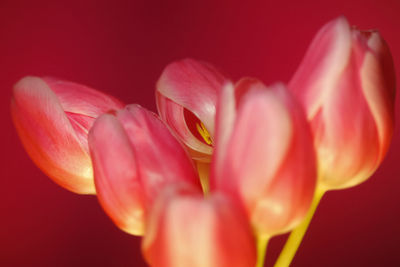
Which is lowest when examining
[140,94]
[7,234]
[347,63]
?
[7,234]

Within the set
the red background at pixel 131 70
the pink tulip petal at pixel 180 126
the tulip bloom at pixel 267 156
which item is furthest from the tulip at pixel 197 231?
the red background at pixel 131 70

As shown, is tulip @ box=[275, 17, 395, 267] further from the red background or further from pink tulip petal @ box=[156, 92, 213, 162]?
the red background

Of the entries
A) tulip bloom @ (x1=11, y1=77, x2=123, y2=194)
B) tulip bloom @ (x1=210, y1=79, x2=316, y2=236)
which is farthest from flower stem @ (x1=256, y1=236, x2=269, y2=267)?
tulip bloom @ (x1=11, y1=77, x2=123, y2=194)

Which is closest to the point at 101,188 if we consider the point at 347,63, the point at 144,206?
the point at 144,206

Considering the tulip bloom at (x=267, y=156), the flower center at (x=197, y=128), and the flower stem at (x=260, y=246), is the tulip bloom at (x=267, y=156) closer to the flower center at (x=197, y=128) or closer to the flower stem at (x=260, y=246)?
the flower stem at (x=260, y=246)

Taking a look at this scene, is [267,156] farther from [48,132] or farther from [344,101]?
[48,132]

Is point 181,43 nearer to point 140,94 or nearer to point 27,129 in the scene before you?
point 140,94

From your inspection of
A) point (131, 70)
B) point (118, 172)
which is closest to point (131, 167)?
point (118, 172)
